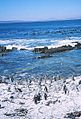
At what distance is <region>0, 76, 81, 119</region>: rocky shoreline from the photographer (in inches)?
594

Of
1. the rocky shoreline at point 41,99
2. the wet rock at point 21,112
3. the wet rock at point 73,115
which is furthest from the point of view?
the wet rock at point 21,112

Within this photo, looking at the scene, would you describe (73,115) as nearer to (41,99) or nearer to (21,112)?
(21,112)

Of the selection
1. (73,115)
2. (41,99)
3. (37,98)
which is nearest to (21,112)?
(37,98)

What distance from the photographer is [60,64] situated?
3150 centimetres

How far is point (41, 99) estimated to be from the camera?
17.7 m

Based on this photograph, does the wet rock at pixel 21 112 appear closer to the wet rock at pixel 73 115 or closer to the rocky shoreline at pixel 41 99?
the rocky shoreline at pixel 41 99

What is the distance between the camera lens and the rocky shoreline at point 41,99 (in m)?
15.1

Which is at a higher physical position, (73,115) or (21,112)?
(73,115)

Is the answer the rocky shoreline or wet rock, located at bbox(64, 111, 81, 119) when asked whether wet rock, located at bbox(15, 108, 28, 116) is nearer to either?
the rocky shoreline

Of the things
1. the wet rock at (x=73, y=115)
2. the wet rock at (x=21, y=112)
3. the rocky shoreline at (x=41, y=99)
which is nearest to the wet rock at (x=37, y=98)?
the rocky shoreline at (x=41, y=99)

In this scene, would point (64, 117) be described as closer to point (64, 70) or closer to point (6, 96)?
point (6, 96)

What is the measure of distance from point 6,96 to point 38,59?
57.7 feet

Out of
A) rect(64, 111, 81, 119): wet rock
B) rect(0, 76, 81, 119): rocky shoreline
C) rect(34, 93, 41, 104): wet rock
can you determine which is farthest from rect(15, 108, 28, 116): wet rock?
rect(64, 111, 81, 119): wet rock

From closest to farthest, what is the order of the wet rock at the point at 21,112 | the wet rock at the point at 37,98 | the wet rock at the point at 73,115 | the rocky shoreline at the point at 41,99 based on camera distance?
the wet rock at the point at 73,115 < the rocky shoreline at the point at 41,99 < the wet rock at the point at 21,112 < the wet rock at the point at 37,98
